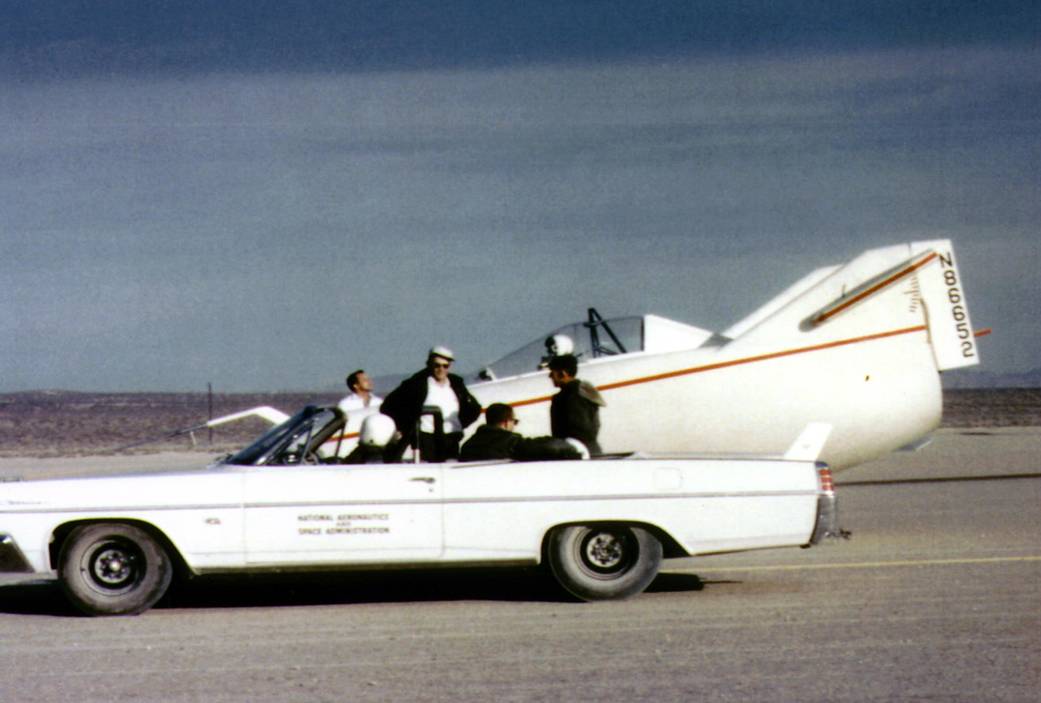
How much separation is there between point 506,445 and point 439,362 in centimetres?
128

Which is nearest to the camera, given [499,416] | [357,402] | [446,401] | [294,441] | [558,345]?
[294,441]

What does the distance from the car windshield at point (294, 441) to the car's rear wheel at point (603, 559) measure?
170 centimetres

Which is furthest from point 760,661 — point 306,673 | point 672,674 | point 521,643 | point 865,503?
point 865,503

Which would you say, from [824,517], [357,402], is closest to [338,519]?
[824,517]

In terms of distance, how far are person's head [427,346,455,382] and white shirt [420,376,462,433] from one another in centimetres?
5

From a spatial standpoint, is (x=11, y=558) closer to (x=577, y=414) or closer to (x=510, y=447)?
(x=510, y=447)

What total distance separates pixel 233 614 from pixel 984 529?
7533 millimetres

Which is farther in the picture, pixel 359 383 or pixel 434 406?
pixel 359 383

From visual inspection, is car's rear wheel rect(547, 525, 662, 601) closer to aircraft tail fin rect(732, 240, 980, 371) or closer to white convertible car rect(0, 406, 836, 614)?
white convertible car rect(0, 406, 836, 614)

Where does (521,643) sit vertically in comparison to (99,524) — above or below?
below

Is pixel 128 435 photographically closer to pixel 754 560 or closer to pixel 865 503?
pixel 865 503

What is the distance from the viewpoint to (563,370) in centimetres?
1105

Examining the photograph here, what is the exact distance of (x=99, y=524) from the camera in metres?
9.44

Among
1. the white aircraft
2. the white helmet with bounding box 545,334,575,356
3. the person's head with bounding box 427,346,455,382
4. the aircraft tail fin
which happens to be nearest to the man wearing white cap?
the person's head with bounding box 427,346,455,382
